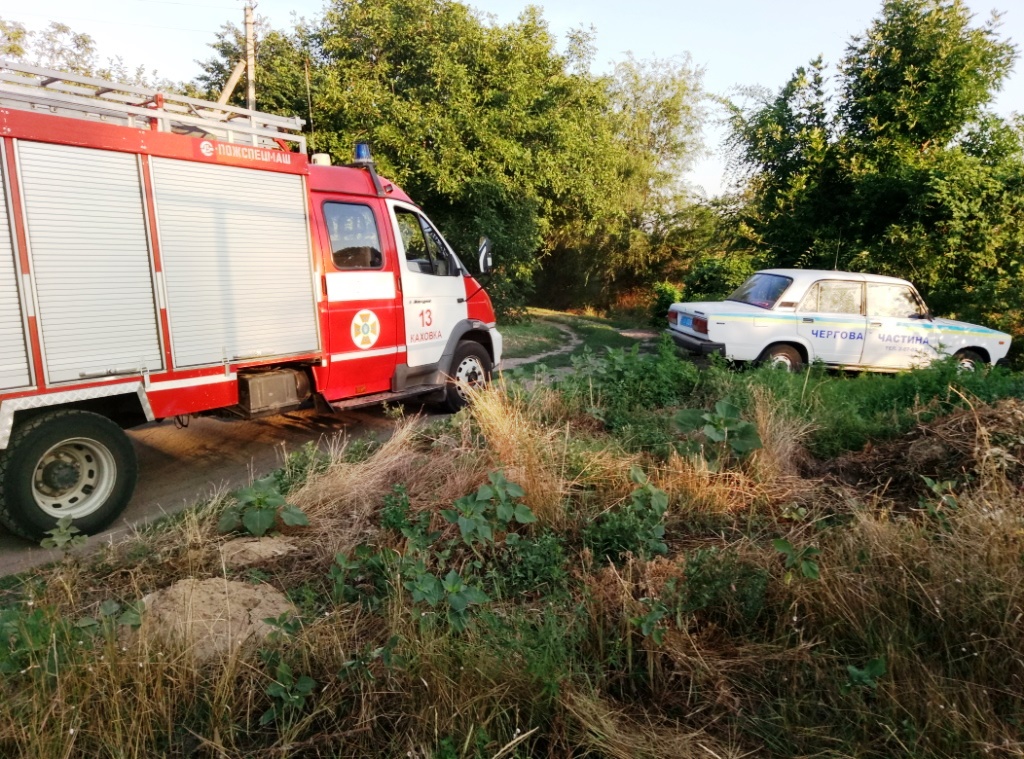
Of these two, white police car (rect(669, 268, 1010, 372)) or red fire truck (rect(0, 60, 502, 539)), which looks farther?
white police car (rect(669, 268, 1010, 372))

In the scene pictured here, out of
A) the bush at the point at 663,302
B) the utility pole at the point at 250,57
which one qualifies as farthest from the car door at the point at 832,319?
the utility pole at the point at 250,57

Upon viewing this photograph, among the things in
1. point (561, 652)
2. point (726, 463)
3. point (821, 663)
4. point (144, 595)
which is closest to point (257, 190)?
point (144, 595)

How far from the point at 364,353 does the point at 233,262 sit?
A: 5.39 feet

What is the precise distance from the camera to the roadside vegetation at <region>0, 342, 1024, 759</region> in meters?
2.54

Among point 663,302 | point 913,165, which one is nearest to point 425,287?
point 913,165

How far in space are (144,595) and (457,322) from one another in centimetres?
528

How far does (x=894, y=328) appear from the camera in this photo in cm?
1020

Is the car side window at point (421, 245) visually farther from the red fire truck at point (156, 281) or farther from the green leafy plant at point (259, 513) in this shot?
the green leafy plant at point (259, 513)

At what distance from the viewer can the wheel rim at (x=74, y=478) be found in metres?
4.86

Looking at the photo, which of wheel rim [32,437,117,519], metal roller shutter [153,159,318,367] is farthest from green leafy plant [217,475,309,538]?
metal roller shutter [153,159,318,367]

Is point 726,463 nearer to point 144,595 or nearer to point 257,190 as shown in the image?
point 144,595

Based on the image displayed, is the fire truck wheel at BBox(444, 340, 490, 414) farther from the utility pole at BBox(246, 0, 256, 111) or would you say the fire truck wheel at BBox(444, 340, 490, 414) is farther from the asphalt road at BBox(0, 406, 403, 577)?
the utility pole at BBox(246, 0, 256, 111)

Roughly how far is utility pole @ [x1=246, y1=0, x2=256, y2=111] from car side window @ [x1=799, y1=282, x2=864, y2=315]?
35.8ft

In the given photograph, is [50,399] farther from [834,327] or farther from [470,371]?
[834,327]
